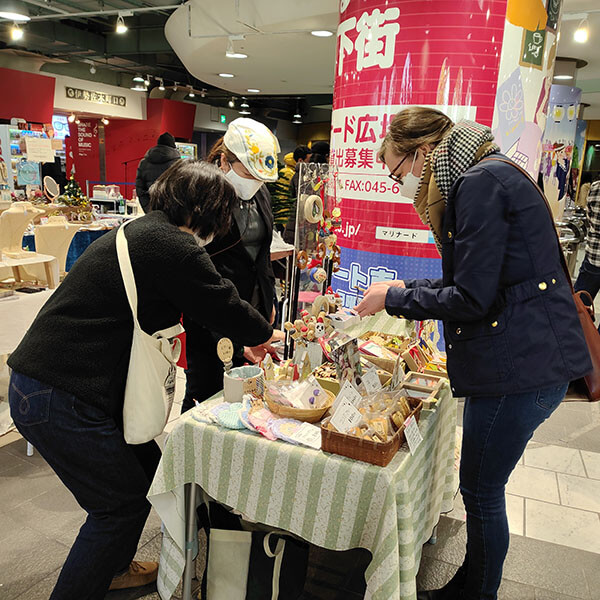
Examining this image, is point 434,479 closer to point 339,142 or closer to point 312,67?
point 339,142

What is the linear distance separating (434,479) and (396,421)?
478 millimetres

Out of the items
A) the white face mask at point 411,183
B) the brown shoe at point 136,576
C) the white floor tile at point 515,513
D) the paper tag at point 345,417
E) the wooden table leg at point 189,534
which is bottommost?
the white floor tile at point 515,513

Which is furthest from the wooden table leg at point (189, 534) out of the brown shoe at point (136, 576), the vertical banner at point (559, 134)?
the vertical banner at point (559, 134)

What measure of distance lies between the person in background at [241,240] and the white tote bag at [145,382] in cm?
65

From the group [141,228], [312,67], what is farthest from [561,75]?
[141,228]

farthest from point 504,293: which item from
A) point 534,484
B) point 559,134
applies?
point 559,134

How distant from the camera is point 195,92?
13.9m

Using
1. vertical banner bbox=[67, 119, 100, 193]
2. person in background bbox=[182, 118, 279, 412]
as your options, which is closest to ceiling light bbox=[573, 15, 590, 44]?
Result: person in background bbox=[182, 118, 279, 412]

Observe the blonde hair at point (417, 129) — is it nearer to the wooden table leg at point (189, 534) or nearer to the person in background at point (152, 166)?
the wooden table leg at point (189, 534)

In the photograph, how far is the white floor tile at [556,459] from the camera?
296 centimetres

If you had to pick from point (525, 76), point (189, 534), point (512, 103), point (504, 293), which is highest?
point (525, 76)

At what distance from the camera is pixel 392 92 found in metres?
3.31

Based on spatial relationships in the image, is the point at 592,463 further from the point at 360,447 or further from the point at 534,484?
the point at 360,447

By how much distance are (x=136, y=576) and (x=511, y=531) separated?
1559 mm
